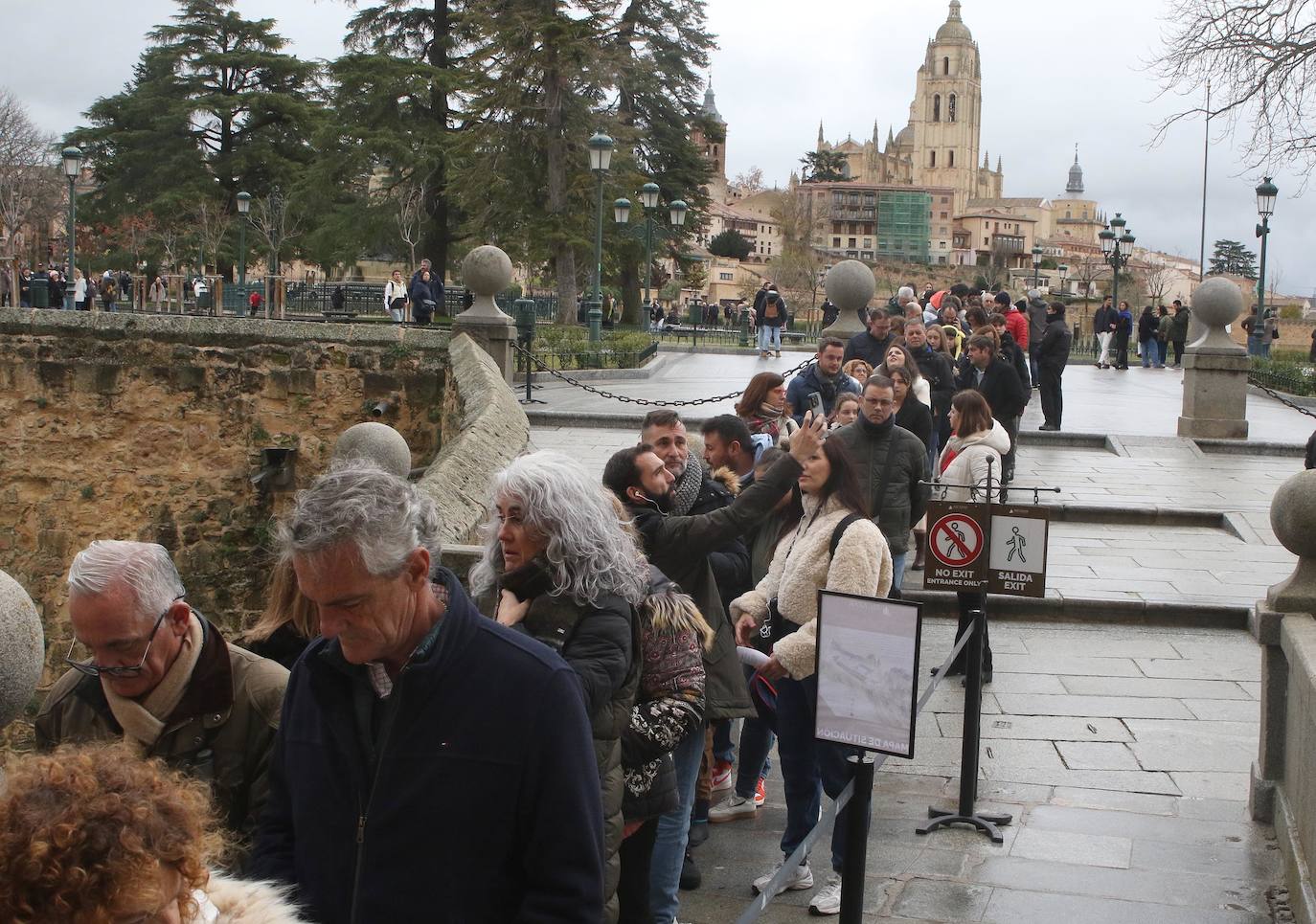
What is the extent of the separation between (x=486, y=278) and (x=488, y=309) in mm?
421

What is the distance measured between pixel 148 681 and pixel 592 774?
1132mm

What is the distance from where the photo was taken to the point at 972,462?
25.1 ft

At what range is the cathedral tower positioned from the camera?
154 m

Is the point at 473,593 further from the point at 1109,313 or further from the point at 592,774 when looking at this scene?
the point at 1109,313

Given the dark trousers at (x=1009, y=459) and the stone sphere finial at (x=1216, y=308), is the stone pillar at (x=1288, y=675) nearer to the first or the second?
the dark trousers at (x=1009, y=459)

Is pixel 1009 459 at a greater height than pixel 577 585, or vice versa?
pixel 577 585

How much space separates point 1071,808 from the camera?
5730mm

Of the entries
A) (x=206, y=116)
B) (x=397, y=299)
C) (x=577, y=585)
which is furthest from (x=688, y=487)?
(x=206, y=116)

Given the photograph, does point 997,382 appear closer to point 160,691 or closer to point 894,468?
point 894,468

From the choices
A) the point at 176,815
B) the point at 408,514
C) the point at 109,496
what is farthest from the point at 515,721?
the point at 109,496

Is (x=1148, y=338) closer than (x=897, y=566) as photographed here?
No

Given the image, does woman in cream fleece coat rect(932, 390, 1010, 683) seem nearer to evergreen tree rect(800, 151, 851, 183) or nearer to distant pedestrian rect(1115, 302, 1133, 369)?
distant pedestrian rect(1115, 302, 1133, 369)

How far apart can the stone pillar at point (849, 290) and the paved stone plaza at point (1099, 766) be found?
153 inches

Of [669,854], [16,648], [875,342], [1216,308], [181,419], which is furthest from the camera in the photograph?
[1216,308]
